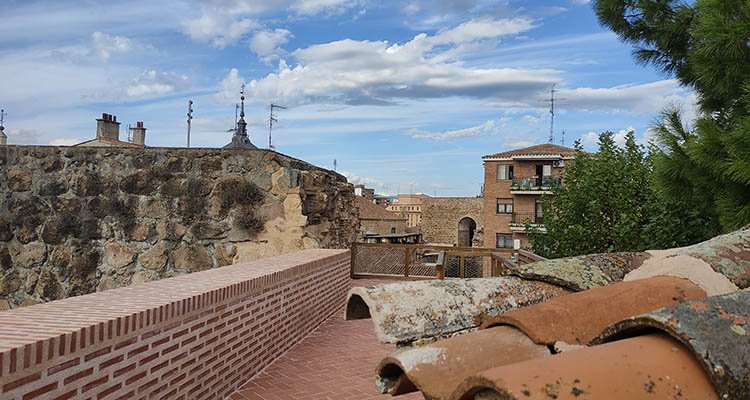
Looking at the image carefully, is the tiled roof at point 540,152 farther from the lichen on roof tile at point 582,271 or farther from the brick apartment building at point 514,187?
the lichen on roof tile at point 582,271

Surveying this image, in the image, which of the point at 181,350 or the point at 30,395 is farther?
the point at 181,350

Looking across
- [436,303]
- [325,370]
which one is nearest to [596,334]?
[436,303]

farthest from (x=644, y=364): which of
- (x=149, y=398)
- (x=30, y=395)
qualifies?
(x=149, y=398)

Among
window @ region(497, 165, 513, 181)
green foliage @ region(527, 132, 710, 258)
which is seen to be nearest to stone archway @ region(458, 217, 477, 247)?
window @ region(497, 165, 513, 181)

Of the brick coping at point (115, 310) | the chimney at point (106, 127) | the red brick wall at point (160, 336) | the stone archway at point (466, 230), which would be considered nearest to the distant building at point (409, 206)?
the stone archway at point (466, 230)

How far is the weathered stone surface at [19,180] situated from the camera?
6719 mm

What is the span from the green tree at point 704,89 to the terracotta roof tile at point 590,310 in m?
2.35

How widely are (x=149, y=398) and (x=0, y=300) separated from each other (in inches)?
190

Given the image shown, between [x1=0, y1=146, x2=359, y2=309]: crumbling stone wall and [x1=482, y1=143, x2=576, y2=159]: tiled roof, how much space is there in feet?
109

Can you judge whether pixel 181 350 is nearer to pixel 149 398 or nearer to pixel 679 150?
pixel 149 398

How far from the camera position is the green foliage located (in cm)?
991

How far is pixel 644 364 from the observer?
119 centimetres

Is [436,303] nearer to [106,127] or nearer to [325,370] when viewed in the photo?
[325,370]

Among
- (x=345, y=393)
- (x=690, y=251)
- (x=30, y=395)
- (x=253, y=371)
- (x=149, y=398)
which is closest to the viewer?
(x=30, y=395)
